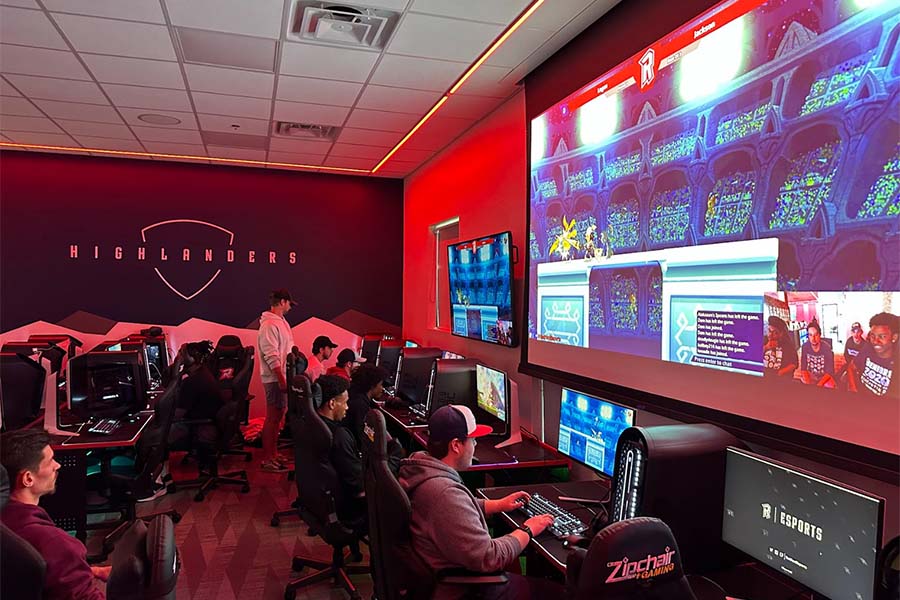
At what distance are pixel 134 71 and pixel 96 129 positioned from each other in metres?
2.01

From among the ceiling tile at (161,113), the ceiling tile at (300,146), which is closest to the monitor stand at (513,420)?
the ceiling tile at (300,146)

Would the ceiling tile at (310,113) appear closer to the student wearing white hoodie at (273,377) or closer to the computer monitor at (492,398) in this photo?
the student wearing white hoodie at (273,377)

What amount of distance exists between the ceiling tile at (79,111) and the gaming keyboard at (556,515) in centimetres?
480

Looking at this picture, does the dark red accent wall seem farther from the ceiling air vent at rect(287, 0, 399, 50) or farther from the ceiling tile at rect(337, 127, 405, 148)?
the ceiling air vent at rect(287, 0, 399, 50)

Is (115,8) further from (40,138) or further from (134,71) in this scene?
(40,138)

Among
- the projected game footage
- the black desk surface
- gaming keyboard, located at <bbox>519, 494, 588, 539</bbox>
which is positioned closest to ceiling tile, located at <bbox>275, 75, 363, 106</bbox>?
the projected game footage

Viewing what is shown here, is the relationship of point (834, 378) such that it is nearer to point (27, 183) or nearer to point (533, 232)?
point (533, 232)

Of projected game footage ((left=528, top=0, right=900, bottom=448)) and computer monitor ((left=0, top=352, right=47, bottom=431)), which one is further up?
projected game footage ((left=528, top=0, right=900, bottom=448))

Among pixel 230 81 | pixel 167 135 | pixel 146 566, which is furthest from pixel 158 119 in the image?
pixel 146 566

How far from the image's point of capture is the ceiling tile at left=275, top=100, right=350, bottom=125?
4.77 meters

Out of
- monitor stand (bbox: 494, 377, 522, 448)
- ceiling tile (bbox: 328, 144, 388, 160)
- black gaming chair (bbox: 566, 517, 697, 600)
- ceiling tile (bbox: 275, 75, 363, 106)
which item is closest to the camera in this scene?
black gaming chair (bbox: 566, 517, 697, 600)

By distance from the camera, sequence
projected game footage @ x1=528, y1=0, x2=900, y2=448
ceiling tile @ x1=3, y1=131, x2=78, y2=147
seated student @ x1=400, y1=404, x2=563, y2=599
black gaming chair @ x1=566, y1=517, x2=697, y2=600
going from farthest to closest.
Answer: ceiling tile @ x1=3, y1=131, x2=78, y2=147
seated student @ x1=400, y1=404, x2=563, y2=599
projected game footage @ x1=528, y1=0, x2=900, y2=448
black gaming chair @ x1=566, y1=517, x2=697, y2=600

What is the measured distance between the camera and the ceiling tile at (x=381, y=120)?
4984 mm

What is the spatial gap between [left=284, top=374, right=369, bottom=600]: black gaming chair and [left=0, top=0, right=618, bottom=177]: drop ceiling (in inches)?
83.8
